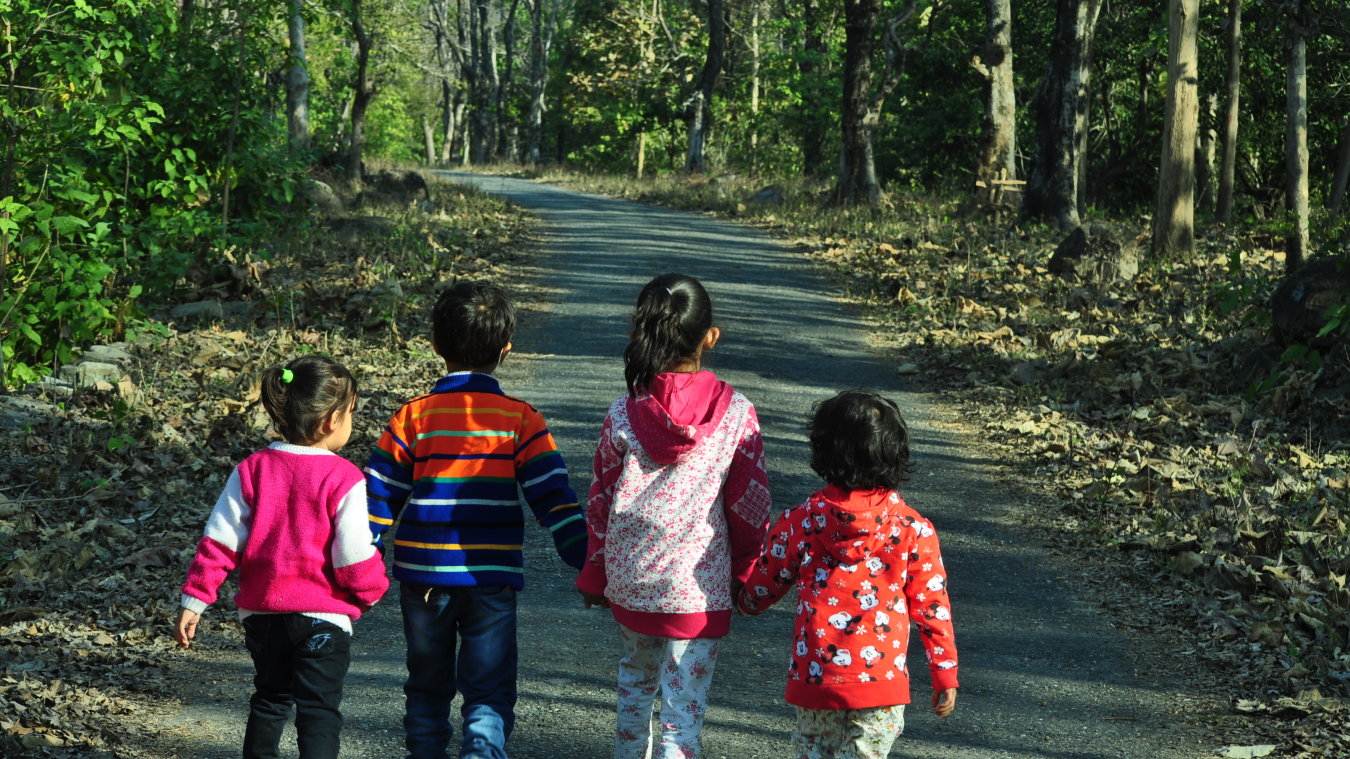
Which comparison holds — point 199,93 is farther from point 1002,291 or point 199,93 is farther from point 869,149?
point 869,149

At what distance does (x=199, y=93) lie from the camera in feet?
40.6

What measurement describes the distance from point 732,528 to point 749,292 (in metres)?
11.7

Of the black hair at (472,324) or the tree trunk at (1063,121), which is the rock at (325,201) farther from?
the black hair at (472,324)

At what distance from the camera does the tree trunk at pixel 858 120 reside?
2433cm

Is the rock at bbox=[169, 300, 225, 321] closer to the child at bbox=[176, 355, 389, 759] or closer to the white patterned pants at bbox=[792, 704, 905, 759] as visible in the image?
the child at bbox=[176, 355, 389, 759]

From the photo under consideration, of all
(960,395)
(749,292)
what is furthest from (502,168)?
(960,395)

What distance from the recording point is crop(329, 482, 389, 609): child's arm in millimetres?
3439

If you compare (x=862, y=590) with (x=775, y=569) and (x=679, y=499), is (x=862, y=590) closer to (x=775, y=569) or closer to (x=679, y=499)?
(x=775, y=569)

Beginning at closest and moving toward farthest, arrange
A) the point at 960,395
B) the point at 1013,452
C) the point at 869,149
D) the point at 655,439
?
1. the point at 655,439
2. the point at 1013,452
3. the point at 960,395
4. the point at 869,149

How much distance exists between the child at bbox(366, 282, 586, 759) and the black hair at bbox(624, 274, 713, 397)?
398mm

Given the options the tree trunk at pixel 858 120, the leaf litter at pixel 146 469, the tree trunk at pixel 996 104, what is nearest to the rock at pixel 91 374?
the leaf litter at pixel 146 469

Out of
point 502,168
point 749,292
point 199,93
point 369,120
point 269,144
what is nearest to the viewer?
point 199,93

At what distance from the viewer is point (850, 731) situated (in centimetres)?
332

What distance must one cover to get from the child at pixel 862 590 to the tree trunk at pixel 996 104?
1911cm
